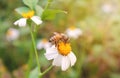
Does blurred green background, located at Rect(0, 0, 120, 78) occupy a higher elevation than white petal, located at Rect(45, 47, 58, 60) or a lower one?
lower

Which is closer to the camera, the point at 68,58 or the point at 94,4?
the point at 68,58

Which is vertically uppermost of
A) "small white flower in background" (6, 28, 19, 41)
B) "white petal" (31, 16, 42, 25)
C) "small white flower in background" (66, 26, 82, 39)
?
"white petal" (31, 16, 42, 25)

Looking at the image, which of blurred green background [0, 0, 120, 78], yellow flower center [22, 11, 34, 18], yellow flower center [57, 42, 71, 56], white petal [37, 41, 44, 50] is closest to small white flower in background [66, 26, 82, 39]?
blurred green background [0, 0, 120, 78]

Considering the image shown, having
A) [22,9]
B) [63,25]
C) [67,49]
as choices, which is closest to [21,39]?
[63,25]

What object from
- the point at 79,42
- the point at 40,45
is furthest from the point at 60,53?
the point at 79,42

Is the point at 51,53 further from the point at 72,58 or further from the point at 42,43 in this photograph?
the point at 42,43

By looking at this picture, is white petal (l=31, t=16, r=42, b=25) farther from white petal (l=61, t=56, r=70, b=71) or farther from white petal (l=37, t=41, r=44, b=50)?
white petal (l=37, t=41, r=44, b=50)

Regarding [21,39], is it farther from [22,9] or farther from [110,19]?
[22,9]
